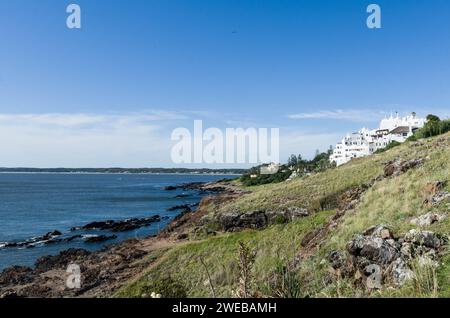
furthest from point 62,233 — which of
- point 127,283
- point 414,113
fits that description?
point 414,113

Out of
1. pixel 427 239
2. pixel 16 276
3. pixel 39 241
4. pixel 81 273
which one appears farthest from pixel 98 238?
pixel 427 239

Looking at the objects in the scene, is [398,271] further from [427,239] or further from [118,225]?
[118,225]

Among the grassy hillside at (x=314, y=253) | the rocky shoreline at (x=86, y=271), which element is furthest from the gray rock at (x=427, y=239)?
the rocky shoreline at (x=86, y=271)

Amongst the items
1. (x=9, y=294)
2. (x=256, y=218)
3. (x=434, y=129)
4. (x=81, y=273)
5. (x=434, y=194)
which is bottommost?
(x=9, y=294)

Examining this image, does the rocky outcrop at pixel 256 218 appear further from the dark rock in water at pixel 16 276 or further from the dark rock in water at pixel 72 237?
the dark rock in water at pixel 72 237

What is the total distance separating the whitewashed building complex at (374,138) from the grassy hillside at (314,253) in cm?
5421

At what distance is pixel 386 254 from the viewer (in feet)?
25.4

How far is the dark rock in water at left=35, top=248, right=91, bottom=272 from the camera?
104 feet

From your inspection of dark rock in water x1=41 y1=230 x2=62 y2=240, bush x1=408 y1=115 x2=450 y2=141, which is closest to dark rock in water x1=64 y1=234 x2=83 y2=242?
dark rock in water x1=41 y1=230 x2=62 y2=240

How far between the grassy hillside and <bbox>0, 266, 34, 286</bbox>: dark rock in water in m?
10.7

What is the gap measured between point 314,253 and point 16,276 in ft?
82.8
